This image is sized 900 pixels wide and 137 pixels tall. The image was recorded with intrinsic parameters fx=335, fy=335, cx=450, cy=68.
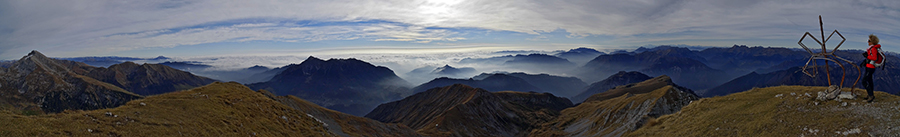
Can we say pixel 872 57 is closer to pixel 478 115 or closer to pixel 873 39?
pixel 873 39

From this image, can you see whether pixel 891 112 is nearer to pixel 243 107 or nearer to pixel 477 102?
pixel 243 107

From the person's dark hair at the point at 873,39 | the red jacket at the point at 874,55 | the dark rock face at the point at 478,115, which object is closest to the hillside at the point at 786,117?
the red jacket at the point at 874,55

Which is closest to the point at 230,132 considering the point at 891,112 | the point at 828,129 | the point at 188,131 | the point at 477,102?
the point at 188,131

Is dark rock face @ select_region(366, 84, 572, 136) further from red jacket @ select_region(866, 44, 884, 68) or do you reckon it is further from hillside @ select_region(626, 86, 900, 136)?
red jacket @ select_region(866, 44, 884, 68)

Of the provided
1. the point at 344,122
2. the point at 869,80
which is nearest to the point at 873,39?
the point at 869,80

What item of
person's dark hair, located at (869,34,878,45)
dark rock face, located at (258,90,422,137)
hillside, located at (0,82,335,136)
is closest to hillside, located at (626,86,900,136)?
person's dark hair, located at (869,34,878,45)

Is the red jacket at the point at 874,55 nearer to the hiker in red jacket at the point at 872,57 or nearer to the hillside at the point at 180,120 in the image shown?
the hiker in red jacket at the point at 872,57
